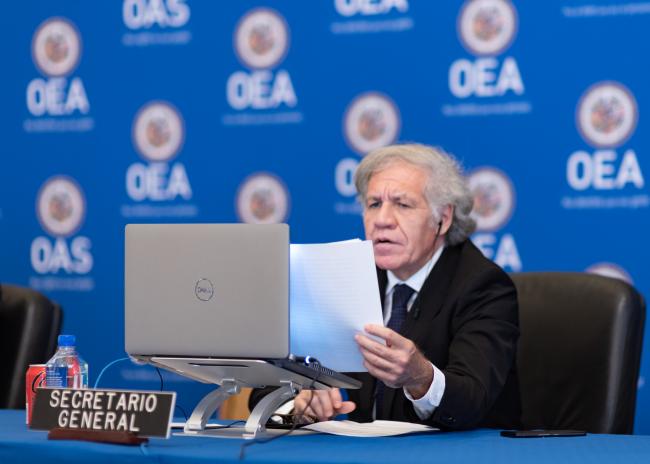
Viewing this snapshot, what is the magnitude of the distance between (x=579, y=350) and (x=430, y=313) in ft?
1.39

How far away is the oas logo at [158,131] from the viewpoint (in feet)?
13.6

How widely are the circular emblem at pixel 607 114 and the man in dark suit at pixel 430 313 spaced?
0.81 metres

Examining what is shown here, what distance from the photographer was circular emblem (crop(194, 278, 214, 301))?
6.72ft

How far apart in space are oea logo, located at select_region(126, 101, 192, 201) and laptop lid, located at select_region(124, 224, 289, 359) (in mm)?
2023

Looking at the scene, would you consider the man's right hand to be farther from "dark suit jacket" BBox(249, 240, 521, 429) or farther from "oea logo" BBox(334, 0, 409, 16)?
"oea logo" BBox(334, 0, 409, 16)

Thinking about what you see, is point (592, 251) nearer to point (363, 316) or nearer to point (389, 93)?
point (389, 93)

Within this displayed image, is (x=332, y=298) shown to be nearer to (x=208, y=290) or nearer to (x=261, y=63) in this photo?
(x=208, y=290)

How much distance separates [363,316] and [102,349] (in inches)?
96.6

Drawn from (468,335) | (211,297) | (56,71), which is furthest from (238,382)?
(56,71)

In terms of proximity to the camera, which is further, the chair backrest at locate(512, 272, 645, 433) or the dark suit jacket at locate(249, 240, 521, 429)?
the chair backrest at locate(512, 272, 645, 433)

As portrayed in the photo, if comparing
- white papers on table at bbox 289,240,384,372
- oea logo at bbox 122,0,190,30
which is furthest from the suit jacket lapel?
oea logo at bbox 122,0,190,30

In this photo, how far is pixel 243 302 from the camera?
202 cm

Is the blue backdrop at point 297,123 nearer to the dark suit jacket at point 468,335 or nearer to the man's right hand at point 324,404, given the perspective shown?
the dark suit jacket at point 468,335

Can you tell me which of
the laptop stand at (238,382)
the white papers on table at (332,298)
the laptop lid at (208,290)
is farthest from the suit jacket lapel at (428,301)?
the laptop lid at (208,290)
